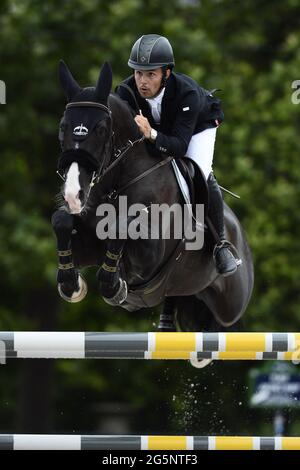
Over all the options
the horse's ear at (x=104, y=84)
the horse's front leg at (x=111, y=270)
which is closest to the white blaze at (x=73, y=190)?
the horse's front leg at (x=111, y=270)

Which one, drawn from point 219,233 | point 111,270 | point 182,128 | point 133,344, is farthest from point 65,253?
point 219,233

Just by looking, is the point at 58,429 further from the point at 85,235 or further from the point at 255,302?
the point at 85,235

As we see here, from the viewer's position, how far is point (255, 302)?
52.4ft

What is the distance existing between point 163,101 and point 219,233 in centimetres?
102

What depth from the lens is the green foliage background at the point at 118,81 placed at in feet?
50.3

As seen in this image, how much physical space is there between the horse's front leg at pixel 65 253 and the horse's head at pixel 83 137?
215 mm

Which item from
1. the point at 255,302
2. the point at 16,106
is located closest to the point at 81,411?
the point at 255,302

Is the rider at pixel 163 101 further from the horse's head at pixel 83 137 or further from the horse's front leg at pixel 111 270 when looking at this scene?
the horse's front leg at pixel 111 270

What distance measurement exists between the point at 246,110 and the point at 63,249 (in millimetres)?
10699

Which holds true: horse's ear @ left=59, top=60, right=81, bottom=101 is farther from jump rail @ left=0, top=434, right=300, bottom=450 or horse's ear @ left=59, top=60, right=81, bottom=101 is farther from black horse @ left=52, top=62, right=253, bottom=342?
jump rail @ left=0, top=434, right=300, bottom=450

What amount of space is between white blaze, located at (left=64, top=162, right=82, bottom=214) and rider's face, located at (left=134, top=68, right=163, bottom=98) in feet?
2.69

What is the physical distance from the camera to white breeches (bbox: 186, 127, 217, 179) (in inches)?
258

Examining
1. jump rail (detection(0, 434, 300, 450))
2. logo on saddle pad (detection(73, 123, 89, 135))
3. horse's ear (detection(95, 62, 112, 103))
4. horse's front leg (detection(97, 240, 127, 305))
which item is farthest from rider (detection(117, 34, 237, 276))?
jump rail (detection(0, 434, 300, 450))

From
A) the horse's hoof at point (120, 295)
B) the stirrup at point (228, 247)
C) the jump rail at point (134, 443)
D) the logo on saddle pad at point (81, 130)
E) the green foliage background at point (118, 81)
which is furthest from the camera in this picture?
the green foliage background at point (118, 81)
